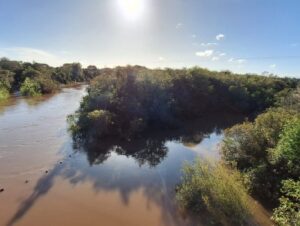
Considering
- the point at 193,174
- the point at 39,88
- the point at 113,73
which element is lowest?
the point at 39,88

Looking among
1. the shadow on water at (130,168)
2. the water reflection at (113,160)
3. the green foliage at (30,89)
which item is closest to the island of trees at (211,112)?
the green foliage at (30,89)

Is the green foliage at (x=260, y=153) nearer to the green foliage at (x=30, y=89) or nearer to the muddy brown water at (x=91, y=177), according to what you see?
the muddy brown water at (x=91, y=177)

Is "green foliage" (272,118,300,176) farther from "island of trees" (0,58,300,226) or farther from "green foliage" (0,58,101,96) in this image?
Answer: "green foliage" (0,58,101,96)

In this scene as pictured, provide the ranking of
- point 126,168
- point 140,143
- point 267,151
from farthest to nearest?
point 140,143
point 126,168
point 267,151

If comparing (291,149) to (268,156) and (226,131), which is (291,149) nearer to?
(268,156)

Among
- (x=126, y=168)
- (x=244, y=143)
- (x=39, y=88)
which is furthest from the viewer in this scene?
(x=39, y=88)

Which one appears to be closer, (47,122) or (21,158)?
(21,158)

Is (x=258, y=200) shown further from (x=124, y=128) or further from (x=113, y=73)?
(x=113, y=73)

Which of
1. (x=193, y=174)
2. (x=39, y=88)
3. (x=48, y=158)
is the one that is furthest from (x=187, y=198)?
(x=39, y=88)

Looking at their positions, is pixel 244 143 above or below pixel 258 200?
above
